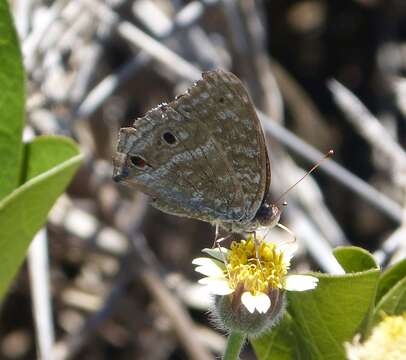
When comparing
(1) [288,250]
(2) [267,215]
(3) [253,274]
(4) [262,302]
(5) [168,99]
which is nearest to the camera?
(4) [262,302]

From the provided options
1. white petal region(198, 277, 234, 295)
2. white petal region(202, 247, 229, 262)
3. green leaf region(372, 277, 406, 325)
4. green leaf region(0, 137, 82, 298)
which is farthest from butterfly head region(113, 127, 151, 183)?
green leaf region(372, 277, 406, 325)

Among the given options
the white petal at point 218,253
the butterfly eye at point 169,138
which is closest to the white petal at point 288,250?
the white petal at point 218,253

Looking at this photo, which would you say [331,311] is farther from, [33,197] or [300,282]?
[33,197]

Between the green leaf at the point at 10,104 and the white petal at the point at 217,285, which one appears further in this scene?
the green leaf at the point at 10,104

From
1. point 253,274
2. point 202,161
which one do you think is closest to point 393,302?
point 253,274

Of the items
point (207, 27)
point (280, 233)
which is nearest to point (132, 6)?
point (207, 27)

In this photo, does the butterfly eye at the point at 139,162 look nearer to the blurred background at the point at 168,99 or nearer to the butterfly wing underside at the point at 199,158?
the butterfly wing underside at the point at 199,158
